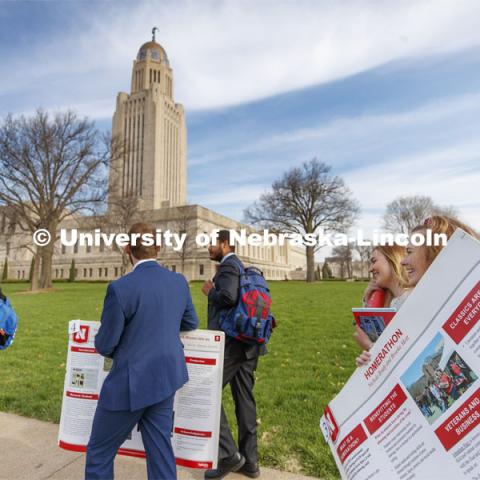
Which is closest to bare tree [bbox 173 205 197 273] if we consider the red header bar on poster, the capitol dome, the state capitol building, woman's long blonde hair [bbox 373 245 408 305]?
the state capitol building

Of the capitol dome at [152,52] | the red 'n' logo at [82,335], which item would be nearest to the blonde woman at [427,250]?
the red 'n' logo at [82,335]

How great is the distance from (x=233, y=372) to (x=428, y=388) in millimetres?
2245

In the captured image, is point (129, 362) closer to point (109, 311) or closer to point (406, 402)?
point (109, 311)

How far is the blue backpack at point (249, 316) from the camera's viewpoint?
3.36 m

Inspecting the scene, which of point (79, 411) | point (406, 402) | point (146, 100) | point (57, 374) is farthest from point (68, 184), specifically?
point (146, 100)

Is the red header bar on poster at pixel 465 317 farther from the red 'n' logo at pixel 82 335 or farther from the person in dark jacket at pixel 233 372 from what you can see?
the red 'n' logo at pixel 82 335

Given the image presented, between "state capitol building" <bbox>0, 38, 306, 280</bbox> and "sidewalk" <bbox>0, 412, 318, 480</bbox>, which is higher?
"state capitol building" <bbox>0, 38, 306, 280</bbox>

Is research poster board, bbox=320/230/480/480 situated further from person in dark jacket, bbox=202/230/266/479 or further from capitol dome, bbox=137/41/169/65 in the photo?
capitol dome, bbox=137/41/169/65

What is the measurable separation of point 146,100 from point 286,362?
99.8m

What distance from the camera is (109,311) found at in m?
2.53

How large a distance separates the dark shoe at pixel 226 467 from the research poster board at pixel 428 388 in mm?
1795

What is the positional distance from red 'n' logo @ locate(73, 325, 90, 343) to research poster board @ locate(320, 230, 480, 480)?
87.0 inches

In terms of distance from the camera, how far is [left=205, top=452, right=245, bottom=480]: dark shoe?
3.35 meters

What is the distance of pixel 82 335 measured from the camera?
3223 mm
